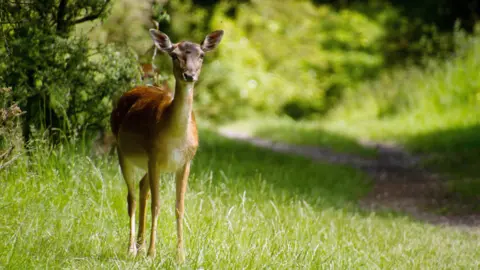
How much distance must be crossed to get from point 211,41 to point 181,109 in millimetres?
415

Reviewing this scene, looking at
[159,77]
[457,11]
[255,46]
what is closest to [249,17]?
[255,46]

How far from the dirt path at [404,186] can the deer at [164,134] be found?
12.4 feet

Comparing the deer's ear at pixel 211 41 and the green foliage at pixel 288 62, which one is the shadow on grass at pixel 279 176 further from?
the green foliage at pixel 288 62

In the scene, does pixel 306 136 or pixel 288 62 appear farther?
pixel 288 62

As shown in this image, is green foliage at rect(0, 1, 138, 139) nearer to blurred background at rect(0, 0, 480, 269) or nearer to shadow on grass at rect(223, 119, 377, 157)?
blurred background at rect(0, 0, 480, 269)

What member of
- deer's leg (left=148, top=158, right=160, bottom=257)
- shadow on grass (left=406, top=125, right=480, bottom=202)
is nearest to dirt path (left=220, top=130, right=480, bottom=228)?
shadow on grass (left=406, top=125, right=480, bottom=202)

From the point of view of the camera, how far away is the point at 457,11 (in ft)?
58.0

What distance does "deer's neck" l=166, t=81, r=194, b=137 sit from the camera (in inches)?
160

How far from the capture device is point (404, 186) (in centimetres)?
950

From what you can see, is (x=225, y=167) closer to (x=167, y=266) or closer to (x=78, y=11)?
(x=78, y=11)

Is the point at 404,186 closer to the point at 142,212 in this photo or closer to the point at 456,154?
the point at 456,154

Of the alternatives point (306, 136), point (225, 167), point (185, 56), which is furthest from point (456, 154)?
point (185, 56)

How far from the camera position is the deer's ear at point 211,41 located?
13.6 feet

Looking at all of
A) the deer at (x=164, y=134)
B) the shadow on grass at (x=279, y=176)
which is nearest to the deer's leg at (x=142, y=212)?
the deer at (x=164, y=134)
